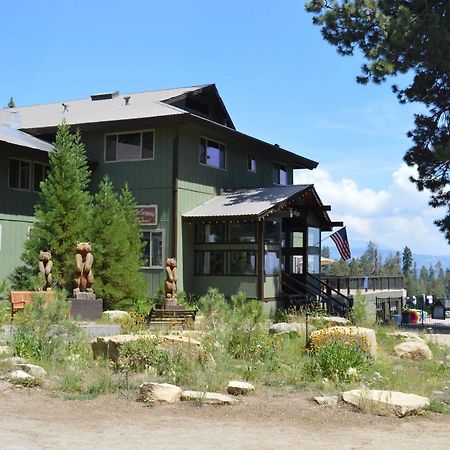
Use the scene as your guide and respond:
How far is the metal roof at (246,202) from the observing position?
22.3 meters

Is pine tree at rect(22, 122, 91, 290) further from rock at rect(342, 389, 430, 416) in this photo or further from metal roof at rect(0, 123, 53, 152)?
rock at rect(342, 389, 430, 416)

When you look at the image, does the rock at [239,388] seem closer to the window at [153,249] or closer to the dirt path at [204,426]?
the dirt path at [204,426]

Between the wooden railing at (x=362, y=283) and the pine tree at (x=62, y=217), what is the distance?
1150 cm

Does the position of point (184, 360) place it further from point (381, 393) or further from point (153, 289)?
point (153, 289)

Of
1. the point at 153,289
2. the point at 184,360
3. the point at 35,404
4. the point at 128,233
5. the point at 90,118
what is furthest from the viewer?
the point at 90,118

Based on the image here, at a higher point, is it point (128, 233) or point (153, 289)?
point (128, 233)

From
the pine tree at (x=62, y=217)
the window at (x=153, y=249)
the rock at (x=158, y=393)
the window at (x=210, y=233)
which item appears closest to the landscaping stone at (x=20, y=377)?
the rock at (x=158, y=393)

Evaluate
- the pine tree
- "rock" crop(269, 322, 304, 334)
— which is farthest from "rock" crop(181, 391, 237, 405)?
the pine tree

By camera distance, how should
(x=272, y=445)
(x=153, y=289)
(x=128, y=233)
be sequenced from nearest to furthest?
1. (x=272, y=445)
2. (x=128, y=233)
3. (x=153, y=289)

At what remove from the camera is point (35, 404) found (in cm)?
812

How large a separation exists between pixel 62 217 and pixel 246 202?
676 cm

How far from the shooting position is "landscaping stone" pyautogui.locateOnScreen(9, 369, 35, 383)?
9000 millimetres

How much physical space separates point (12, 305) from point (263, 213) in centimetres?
890

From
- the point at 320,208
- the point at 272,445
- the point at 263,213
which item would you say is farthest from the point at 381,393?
the point at 320,208
